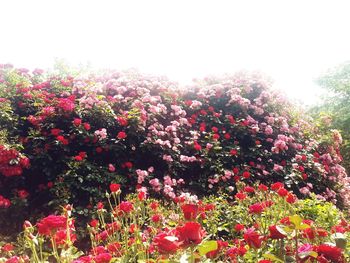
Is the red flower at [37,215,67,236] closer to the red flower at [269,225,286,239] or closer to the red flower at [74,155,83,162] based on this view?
the red flower at [269,225,286,239]

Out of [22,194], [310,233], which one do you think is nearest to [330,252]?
[310,233]

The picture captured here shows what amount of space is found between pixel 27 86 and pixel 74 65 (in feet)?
11.1

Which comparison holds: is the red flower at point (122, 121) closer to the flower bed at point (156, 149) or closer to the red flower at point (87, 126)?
the flower bed at point (156, 149)

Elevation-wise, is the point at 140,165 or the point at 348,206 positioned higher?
the point at 140,165

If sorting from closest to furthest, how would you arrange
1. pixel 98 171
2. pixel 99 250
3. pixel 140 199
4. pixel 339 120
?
pixel 99 250, pixel 140 199, pixel 98 171, pixel 339 120

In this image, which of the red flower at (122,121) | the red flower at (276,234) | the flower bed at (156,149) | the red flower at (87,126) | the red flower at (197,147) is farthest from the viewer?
the red flower at (197,147)

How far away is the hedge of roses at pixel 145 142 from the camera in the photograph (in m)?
4.73

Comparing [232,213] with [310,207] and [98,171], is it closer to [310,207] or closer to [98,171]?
[310,207]

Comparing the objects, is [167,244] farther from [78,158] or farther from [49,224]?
[78,158]

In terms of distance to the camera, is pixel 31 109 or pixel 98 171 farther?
pixel 31 109

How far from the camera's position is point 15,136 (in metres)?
5.11

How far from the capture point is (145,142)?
17.6ft

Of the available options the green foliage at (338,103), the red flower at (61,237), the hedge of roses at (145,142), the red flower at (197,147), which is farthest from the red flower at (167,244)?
the green foliage at (338,103)

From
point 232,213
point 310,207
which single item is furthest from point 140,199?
point 310,207
